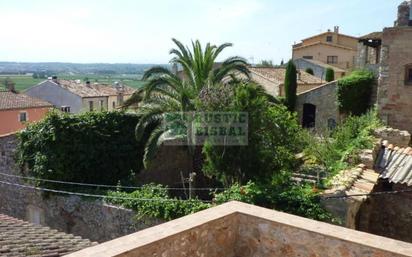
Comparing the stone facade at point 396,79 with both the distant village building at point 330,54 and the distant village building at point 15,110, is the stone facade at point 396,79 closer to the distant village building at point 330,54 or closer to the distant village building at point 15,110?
the distant village building at point 15,110

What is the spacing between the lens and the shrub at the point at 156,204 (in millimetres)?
11048

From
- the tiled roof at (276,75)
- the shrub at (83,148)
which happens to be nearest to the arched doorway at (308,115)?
the tiled roof at (276,75)

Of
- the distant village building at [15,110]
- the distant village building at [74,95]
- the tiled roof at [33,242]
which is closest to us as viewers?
the tiled roof at [33,242]

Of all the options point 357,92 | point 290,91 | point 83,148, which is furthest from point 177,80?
point 290,91

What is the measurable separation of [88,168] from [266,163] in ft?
23.1

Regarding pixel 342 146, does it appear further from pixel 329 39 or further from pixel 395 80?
pixel 329 39

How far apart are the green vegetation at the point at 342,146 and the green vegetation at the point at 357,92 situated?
596cm

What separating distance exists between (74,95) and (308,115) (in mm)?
25385

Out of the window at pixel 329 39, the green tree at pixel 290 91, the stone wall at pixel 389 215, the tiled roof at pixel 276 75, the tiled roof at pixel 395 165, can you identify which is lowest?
the stone wall at pixel 389 215

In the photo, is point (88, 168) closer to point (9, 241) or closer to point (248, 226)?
point (9, 241)

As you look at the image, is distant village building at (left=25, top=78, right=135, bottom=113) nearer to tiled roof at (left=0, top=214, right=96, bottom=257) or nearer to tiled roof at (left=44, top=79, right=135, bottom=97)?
tiled roof at (left=44, top=79, right=135, bottom=97)

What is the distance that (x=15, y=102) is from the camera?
35.2 m

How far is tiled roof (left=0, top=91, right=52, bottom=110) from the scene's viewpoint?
34.2 m

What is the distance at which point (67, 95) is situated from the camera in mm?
42625
